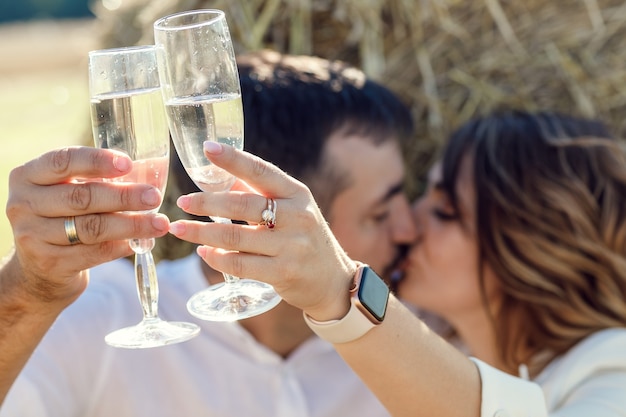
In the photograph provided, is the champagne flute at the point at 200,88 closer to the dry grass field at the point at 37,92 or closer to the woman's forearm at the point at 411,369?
the woman's forearm at the point at 411,369

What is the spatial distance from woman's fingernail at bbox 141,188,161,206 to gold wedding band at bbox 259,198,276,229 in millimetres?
218

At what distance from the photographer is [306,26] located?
3.77m

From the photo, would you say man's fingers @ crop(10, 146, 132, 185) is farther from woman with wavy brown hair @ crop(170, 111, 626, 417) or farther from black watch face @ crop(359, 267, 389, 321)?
woman with wavy brown hair @ crop(170, 111, 626, 417)

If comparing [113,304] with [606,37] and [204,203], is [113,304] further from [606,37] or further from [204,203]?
[606,37]

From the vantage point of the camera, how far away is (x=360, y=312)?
1806 millimetres

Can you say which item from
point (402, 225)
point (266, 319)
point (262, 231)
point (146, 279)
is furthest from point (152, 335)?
point (402, 225)

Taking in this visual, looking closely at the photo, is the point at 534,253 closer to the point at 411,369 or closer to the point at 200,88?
the point at 411,369

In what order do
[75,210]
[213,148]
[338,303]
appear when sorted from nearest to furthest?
1. [213,148]
2. [75,210]
3. [338,303]

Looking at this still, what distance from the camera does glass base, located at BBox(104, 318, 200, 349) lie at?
6.03 feet

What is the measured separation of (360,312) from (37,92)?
13.6m

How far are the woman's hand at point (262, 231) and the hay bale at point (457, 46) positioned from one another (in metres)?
2.14

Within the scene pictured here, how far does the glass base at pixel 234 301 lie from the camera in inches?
72.0


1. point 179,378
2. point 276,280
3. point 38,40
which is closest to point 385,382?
point 276,280

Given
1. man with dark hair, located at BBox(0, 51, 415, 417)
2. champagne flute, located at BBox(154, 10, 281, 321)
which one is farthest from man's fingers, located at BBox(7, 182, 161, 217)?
man with dark hair, located at BBox(0, 51, 415, 417)
